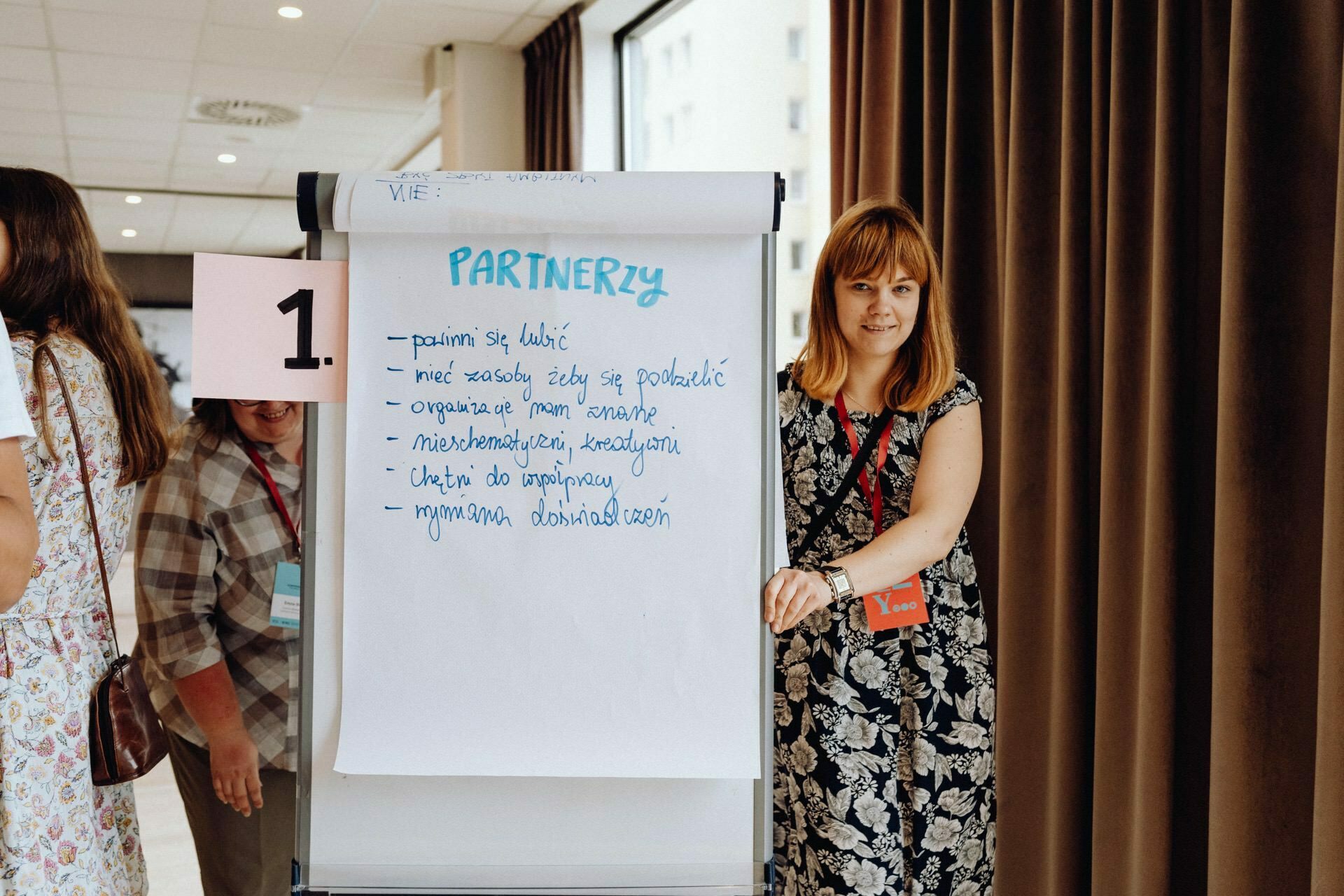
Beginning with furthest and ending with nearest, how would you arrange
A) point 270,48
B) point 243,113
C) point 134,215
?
point 134,215 → point 243,113 → point 270,48

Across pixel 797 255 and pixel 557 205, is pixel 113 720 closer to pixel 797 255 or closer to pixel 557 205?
pixel 557 205

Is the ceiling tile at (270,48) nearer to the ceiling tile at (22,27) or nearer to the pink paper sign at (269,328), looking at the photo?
the ceiling tile at (22,27)

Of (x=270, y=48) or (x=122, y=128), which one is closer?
(x=270, y=48)

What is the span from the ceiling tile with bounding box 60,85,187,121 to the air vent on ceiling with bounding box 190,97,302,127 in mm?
85

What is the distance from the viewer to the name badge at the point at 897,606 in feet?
5.29

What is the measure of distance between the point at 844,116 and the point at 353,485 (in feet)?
5.66

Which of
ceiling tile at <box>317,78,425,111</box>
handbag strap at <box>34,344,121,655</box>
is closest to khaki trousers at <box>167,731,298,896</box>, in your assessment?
handbag strap at <box>34,344,121,655</box>

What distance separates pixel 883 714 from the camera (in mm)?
1667

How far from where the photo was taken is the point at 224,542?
1.79 meters

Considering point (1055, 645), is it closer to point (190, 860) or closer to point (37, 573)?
point (37, 573)

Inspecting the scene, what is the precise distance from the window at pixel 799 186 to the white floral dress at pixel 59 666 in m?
2.25

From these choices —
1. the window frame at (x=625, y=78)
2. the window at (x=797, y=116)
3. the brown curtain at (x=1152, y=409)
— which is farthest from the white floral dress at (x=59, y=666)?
the window frame at (x=625, y=78)

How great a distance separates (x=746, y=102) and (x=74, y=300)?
2792mm

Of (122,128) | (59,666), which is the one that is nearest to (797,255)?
(59,666)
